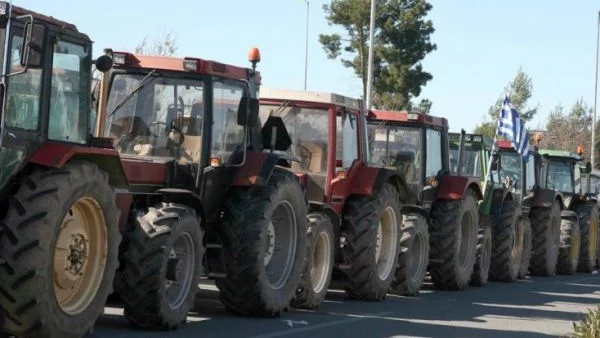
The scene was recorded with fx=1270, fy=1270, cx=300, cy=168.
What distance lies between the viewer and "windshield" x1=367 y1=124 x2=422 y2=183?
63.0 feet

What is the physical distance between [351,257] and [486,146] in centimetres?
804

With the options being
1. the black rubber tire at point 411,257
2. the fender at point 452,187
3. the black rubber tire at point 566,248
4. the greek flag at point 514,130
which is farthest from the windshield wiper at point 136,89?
the black rubber tire at point 566,248

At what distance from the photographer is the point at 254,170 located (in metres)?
13.2

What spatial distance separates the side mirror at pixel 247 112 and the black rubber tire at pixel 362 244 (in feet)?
11.2

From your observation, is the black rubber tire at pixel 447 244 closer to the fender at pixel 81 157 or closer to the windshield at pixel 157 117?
the windshield at pixel 157 117

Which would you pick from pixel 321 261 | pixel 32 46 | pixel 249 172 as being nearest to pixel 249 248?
pixel 249 172

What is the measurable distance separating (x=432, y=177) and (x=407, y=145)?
0.76m

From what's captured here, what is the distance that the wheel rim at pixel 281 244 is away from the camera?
13.7 m

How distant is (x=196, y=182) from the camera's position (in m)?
12.7

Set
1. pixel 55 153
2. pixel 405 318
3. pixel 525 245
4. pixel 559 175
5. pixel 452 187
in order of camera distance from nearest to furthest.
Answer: pixel 55 153 → pixel 405 318 → pixel 452 187 → pixel 525 245 → pixel 559 175

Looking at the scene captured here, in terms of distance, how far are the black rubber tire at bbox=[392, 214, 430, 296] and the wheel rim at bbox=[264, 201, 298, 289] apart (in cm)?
387

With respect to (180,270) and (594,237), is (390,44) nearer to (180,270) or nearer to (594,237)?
(594,237)

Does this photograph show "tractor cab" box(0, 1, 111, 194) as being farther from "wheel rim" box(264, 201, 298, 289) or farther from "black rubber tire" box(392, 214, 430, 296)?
"black rubber tire" box(392, 214, 430, 296)

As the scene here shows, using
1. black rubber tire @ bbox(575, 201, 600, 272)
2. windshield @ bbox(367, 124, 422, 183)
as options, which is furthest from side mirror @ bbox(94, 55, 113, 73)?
→ black rubber tire @ bbox(575, 201, 600, 272)
